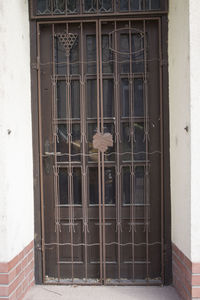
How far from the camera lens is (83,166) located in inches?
115

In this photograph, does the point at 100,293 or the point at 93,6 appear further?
the point at 93,6

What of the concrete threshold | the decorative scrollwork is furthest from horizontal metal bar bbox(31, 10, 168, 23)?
the concrete threshold

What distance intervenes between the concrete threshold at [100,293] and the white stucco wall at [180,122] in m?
0.47

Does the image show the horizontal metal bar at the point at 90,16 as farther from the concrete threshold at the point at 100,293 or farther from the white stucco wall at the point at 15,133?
the concrete threshold at the point at 100,293

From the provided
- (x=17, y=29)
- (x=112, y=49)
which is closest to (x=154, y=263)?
(x=112, y=49)

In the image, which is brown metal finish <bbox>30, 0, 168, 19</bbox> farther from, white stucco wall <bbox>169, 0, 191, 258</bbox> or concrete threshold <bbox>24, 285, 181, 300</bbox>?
concrete threshold <bbox>24, 285, 181, 300</bbox>

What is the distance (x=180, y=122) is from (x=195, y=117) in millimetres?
266

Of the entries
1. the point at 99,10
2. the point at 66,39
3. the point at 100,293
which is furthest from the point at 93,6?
the point at 100,293

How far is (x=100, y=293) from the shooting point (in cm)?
275

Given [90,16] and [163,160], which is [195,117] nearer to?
[163,160]

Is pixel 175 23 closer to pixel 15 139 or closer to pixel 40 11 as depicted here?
pixel 40 11

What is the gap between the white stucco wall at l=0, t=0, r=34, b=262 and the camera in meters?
2.31

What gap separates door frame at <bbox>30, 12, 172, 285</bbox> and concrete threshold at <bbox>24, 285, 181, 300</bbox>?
14 cm

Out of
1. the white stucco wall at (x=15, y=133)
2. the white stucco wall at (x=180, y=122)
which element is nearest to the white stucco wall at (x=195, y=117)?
the white stucco wall at (x=180, y=122)
